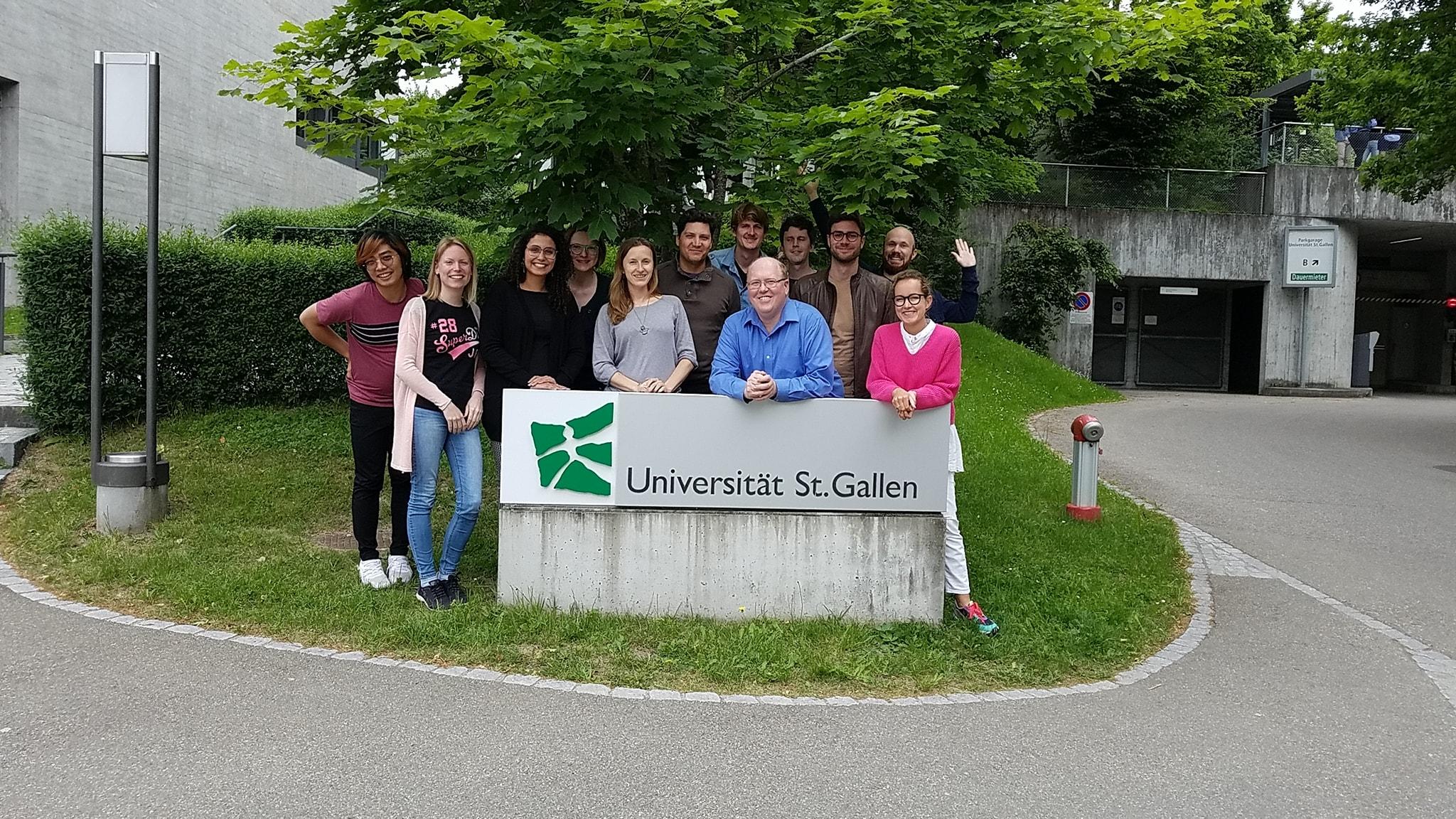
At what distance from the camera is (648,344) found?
589 cm

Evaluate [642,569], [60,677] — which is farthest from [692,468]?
[60,677]

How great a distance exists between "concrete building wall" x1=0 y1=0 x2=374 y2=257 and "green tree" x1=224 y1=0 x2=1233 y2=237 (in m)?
8.64

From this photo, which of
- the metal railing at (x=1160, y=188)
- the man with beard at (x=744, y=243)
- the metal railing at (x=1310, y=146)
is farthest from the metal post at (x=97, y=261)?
the metal railing at (x=1310, y=146)

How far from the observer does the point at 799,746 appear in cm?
419

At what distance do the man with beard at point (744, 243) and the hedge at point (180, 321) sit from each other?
2630 mm

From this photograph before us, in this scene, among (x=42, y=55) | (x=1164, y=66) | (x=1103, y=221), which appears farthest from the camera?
(x=1103, y=221)

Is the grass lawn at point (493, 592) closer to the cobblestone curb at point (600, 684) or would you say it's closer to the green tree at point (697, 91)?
the cobblestone curb at point (600, 684)

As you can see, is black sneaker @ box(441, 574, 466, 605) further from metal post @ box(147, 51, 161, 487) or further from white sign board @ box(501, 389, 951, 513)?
metal post @ box(147, 51, 161, 487)

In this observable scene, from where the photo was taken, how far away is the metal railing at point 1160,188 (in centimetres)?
2683

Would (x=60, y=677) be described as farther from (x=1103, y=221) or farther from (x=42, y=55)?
(x=1103, y=221)

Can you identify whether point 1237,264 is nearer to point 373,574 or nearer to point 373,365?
point 373,365

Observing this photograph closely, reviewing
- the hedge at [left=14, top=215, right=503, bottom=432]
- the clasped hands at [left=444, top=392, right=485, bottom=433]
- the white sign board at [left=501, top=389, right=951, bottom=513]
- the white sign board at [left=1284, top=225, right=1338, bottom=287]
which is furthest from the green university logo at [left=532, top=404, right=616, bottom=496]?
the white sign board at [left=1284, top=225, right=1338, bottom=287]

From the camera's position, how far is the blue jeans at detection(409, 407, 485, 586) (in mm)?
5809

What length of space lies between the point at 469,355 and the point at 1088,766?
3674 millimetres
